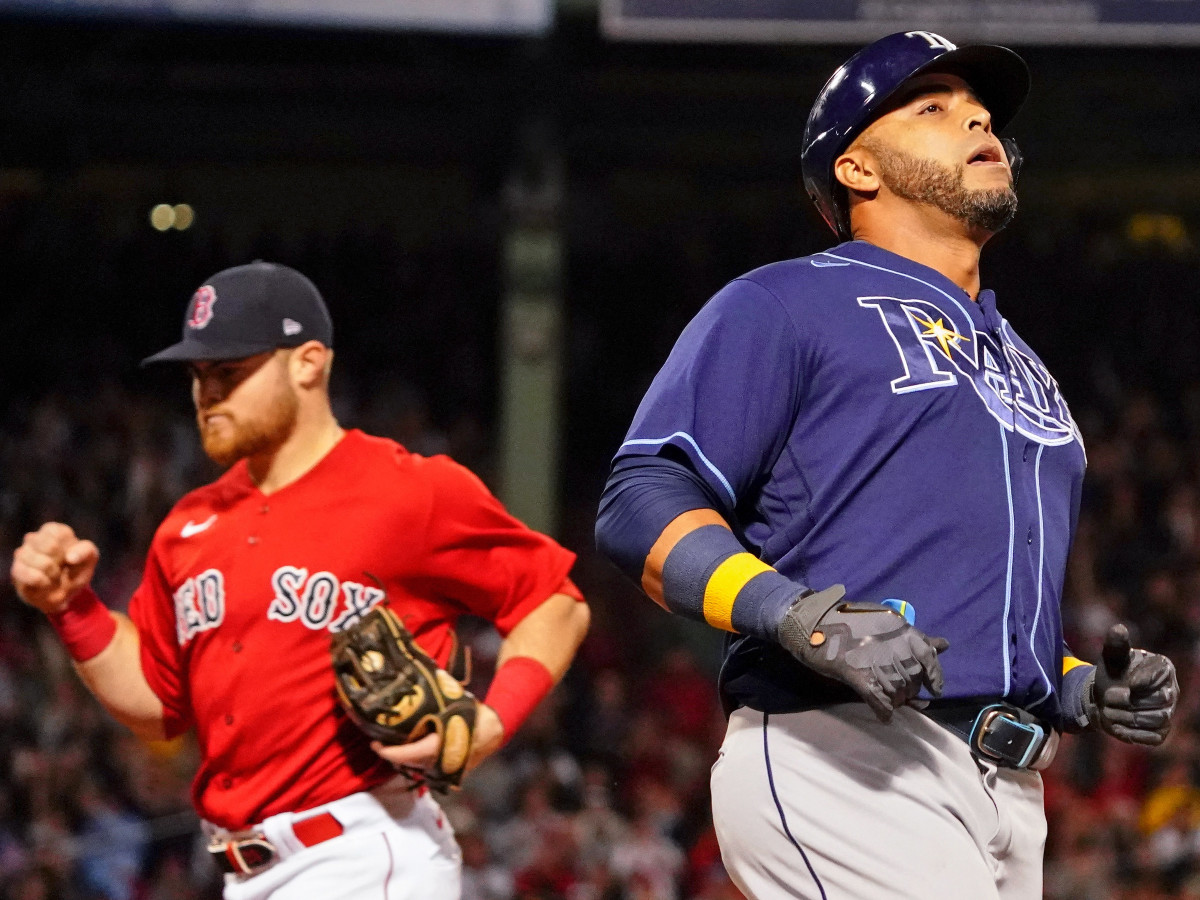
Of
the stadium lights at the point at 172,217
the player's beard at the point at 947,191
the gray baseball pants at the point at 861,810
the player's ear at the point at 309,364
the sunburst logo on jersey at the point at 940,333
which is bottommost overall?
the stadium lights at the point at 172,217

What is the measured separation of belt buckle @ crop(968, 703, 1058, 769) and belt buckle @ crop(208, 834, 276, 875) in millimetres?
1455

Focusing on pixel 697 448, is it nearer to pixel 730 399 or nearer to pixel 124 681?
pixel 730 399

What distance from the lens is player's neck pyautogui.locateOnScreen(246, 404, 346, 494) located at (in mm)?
3137

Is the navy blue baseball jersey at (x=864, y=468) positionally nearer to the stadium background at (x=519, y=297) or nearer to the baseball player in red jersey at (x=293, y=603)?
the baseball player in red jersey at (x=293, y=603)

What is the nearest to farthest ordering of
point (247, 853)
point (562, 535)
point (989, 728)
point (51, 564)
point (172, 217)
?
1. point (989, 728)
2. point (247, 853)
3. point (51, 564)
4. point (562, 535)
5. point (172, 217)

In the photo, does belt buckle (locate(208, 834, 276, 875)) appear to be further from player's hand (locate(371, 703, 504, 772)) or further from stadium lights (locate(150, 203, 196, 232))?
stadium lights (locate(150, 203, 196, 232))

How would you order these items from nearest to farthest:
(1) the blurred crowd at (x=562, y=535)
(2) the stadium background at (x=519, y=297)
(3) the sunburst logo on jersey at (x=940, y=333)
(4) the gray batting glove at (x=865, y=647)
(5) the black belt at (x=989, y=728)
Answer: (4) the gray batting glove at (x=865, y=647) → (5) the black belt at (x=989, y=728) → (3) the sunburst logo on jersey at (x=940, y=333) → (1) the blurred crowd at (x=562, y=535) → (2) the stadium background at (x=519, y=297)

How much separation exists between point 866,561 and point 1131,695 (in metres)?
0.51

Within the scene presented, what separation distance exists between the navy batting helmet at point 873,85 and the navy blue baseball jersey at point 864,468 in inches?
12.5

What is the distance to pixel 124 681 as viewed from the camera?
3.17m

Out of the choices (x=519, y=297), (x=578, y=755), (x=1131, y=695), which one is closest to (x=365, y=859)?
(x=1131, y=695)

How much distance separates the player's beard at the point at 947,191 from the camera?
2301 mm

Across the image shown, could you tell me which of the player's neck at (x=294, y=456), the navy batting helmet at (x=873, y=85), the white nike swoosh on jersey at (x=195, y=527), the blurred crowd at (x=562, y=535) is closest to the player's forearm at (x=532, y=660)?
the player's neck at (x=294, y=456)

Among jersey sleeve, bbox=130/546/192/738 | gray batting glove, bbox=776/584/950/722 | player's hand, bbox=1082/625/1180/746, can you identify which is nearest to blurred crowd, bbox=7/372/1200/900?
jersey sleeve, bbox=130/546/192/738
